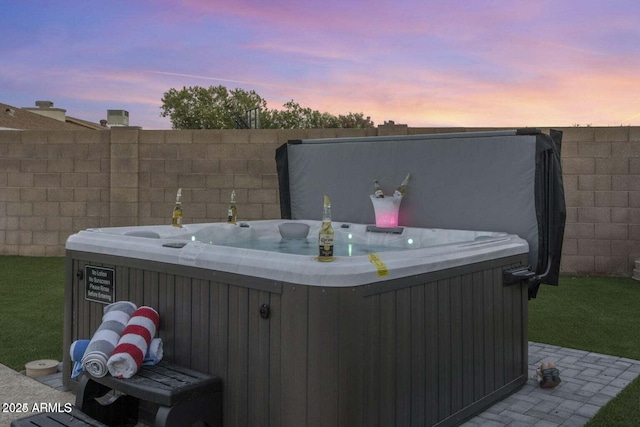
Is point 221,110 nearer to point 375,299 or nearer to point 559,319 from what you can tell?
point 559,319

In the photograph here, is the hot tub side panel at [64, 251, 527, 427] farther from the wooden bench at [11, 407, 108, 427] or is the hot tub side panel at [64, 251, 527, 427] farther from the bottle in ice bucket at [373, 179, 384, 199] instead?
the bottle in ice bucket at [373, 179, 384, 199]

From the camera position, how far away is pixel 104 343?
81.8 inches

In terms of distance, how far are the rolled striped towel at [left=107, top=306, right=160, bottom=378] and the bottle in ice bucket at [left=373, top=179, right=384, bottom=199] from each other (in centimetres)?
217

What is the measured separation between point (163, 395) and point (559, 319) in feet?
11.1

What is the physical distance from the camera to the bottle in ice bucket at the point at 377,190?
404 centimetres

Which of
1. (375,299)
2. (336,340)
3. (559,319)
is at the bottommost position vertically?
(559,319)

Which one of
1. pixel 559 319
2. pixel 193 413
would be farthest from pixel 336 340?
pixel 559 319

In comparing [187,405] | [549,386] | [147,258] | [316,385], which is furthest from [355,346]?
[549,386]

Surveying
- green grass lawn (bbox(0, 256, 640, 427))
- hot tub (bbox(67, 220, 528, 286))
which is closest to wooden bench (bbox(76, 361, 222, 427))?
hot tub (bbox(67, 220, 528, 286))

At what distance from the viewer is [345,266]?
1.82 meters

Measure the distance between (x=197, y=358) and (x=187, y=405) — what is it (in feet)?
0.90

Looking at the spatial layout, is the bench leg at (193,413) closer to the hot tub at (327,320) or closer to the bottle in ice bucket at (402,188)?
the hot tub at (327,320)

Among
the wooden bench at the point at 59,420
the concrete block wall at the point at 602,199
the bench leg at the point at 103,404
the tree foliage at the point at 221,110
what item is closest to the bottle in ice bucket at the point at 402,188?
the bench leg at the point at 103,404

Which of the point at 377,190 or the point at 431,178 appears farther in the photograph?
the point at 377,190
